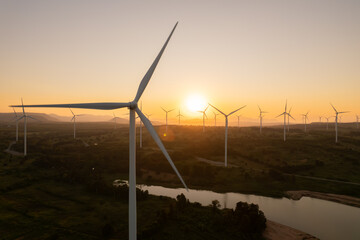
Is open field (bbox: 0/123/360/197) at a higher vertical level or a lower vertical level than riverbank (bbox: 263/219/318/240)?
higher

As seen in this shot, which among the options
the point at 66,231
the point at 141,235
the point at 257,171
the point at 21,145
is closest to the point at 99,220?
the point at 66,231

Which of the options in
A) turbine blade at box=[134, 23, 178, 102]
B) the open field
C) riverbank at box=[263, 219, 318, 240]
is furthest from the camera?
the open field

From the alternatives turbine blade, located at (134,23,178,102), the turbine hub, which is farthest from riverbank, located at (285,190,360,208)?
the turbine hub

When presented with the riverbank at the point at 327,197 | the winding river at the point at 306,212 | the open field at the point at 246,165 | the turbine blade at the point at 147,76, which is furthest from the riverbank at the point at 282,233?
the turbine blade at the point at 147,76

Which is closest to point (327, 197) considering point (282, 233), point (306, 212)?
point (306, 212)

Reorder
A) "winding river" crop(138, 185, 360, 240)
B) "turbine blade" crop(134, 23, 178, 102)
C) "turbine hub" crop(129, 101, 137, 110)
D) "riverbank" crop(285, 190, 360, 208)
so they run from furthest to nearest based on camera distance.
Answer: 1. "riverbank" crop(285, 190, 360, 208)
2. "winding river" crop(138, 185, 360, 240)
3. "turbine blade" crop(134, 23, 178, 102)
4. "turbine hub" crop(129, 101, 137, 110)

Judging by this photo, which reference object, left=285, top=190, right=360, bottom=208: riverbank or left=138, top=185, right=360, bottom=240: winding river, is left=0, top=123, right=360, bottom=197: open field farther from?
left=138, top=185, right=360, bottom=240: winding river

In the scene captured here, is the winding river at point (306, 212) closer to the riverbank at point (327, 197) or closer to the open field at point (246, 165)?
the riverbank at point (327, 197)
